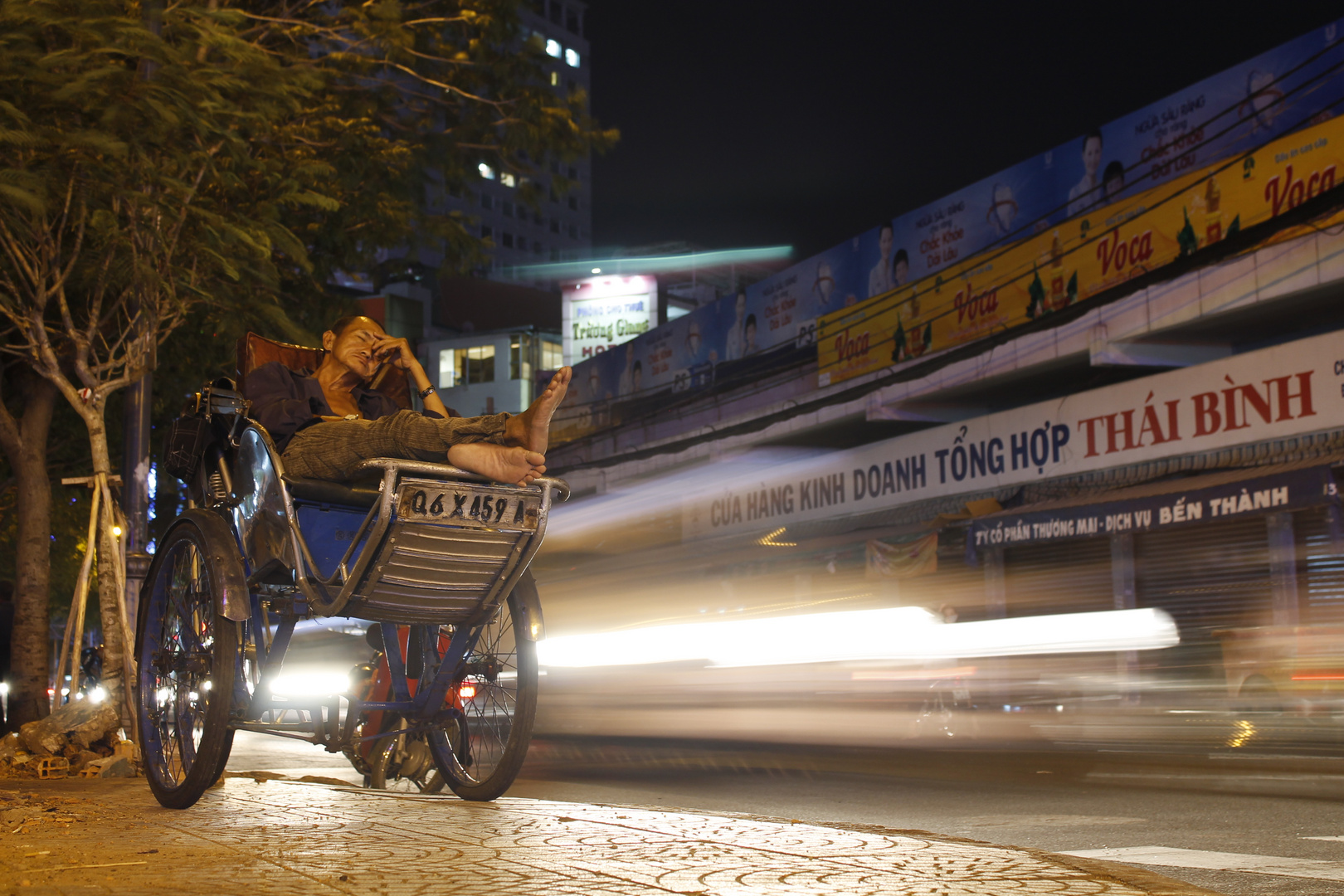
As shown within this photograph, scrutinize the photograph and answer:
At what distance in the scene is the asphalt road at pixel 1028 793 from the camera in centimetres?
521

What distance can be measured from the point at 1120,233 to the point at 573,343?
29111 millimetres

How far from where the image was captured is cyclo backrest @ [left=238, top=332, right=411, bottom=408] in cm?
546

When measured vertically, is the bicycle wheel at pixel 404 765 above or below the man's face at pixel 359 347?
below

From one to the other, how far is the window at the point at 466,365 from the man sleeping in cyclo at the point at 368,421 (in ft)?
168

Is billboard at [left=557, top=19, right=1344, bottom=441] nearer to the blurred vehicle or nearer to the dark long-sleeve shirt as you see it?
the blurred vehicle

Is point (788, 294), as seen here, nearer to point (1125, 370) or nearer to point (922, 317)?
point (922, 317)

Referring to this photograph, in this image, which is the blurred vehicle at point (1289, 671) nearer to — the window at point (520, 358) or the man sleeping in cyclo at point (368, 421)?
the man sleeping in cyclo at point (368, 421)

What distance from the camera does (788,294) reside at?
96.1 feet

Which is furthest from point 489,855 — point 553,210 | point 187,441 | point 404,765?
point 553,210

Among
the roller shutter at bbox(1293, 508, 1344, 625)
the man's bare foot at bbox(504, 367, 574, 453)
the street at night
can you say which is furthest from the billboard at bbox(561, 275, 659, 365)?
the man's bare foot at bbox(504, 367, 574, 453)

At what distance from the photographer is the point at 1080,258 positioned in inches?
734

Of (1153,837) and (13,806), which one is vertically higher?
(13,806)

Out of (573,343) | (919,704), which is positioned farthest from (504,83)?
(573,343)

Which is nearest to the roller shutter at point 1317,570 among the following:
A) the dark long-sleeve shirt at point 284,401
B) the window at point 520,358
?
the dark long-sleeve shirt at point 284,401
